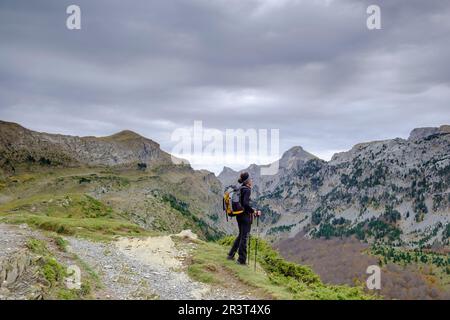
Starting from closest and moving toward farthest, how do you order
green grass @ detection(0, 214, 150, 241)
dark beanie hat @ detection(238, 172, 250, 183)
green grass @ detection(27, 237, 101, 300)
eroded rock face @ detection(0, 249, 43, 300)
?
eroded rock face @ detection(0, 249, 43, 300) < green grass @ detection(27, 237, 101, 300) < dark beanie hat @ detection(238, 172, 250, 183) < green grass @ detection(0, 214, 150, 241)

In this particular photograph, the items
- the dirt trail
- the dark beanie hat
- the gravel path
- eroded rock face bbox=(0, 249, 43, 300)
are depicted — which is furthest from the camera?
the dark beanie hat

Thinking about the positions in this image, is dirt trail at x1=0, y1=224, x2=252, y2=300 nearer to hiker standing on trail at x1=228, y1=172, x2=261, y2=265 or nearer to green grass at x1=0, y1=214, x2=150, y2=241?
green grass at x1=0, y1=214, x2=150, y2=241

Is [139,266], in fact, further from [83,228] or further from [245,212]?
[83,228]

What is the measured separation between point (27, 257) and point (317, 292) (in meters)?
11.1

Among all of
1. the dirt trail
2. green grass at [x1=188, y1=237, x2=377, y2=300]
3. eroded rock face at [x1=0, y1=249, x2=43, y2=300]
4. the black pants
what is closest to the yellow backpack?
the black pants

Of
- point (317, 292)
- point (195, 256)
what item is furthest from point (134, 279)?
point (317, 292)

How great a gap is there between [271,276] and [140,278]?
6194 millimetres

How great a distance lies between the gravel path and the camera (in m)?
15.3

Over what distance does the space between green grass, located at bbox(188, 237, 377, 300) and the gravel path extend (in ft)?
3.31

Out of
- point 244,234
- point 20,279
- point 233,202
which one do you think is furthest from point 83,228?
point 20,279

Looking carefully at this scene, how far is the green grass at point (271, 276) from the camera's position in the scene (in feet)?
50.8

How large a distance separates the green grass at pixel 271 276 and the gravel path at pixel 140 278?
39.8 inches
